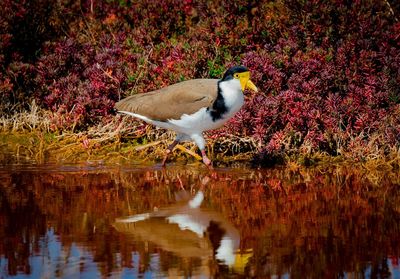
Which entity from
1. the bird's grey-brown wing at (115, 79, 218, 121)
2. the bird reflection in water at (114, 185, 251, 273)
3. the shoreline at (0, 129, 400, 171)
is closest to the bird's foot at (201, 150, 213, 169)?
the shoreline at (0, 129, 400, 171)

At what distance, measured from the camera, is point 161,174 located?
386 inches

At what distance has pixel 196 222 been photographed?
7.35m

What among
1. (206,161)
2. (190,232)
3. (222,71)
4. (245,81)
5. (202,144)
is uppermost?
(222,71)

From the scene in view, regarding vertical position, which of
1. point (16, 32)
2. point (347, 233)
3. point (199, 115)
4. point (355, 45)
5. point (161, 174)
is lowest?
point (347, 233)

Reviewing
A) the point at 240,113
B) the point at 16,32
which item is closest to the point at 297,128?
the point at 240,113

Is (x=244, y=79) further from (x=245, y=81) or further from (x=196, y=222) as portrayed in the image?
(x=196, y=222)

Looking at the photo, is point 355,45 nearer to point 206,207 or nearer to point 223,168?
point 223,168

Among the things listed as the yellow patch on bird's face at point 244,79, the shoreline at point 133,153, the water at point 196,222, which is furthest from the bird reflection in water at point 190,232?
the shoreline at point 133,153

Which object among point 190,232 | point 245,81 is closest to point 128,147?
point 245,81

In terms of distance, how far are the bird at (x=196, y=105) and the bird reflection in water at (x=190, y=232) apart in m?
1.72

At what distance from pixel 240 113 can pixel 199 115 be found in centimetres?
114

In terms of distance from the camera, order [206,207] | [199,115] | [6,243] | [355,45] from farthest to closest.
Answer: [355,45], [199,115], [206,207], [6,243]

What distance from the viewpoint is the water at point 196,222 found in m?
5.88

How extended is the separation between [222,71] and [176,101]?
204 centimetres
